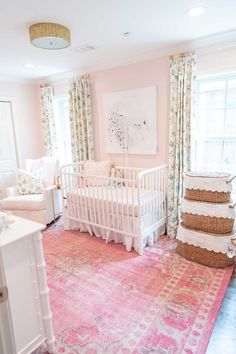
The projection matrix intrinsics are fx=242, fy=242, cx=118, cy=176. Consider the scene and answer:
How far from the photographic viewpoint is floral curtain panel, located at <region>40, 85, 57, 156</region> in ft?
14.4

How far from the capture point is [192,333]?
5.49 feet

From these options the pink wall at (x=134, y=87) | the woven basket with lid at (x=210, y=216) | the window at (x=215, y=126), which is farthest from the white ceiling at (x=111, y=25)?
the woven basket with lid at (x=210, y=216)

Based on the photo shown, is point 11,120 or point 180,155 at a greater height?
point 11,120

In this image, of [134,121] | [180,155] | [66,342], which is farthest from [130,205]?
[66,342]

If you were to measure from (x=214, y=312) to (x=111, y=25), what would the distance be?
2.59 meters

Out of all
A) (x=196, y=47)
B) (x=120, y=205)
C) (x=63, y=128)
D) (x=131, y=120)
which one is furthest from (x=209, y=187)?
(x=63, y=128)

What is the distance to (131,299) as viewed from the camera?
6.68 ft

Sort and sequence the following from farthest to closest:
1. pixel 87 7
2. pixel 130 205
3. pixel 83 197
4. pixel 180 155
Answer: pixel 83 197 < pixel 180 155 < pixel 130 205 < pixel 87 7

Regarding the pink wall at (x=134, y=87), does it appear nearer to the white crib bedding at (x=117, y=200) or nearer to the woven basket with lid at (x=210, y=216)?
the white crib bedding at (x=117, y=200)

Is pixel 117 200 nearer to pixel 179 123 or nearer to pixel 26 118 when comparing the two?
pixel 179 123

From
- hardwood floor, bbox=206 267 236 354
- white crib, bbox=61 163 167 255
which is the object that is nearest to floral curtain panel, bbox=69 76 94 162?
white crib, bbox=61 163 167 255

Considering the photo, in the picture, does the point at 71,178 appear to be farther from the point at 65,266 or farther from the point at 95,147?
the point at 65,266

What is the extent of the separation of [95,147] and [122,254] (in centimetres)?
181

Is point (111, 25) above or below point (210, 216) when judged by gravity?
above
